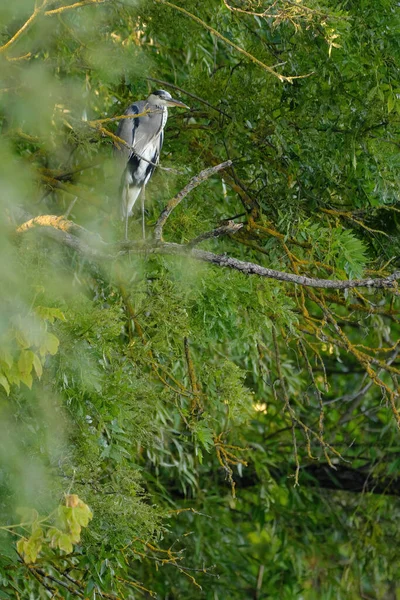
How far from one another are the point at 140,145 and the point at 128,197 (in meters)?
0.17

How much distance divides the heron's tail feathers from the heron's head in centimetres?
29

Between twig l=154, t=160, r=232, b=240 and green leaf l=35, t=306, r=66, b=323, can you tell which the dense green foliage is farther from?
twig l=154, t=160, r=232, b=240

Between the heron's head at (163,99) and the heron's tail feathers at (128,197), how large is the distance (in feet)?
0.94

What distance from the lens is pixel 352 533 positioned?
452cm

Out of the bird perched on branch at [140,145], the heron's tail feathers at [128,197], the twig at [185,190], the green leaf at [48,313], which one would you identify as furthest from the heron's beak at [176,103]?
the green leaf at [48,313]

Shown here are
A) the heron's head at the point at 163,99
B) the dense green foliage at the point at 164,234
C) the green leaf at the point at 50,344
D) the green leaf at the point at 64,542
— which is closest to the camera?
the green leaf at the point at 64,542

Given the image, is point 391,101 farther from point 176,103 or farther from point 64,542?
point 64,542

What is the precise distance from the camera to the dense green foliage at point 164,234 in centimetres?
239

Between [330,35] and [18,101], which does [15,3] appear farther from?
[330,35]

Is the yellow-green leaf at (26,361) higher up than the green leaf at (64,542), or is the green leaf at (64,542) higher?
the yellow-green leaf at (26,361)

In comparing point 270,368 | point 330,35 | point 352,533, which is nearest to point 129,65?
point 330,35

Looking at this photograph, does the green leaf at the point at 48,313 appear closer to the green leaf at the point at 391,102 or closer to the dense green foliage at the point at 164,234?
the dense green foliage at the point at 164,234

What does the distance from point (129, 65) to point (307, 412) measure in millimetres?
2032

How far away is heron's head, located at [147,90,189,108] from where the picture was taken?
3.12 m
